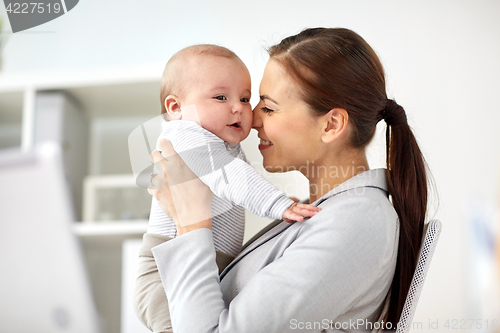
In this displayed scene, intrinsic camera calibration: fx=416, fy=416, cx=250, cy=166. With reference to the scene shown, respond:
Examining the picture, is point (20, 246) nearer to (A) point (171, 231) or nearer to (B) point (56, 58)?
(A) point (171, 231)

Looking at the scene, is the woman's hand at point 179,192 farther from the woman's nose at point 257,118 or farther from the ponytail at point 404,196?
the ponytail at point 404,196

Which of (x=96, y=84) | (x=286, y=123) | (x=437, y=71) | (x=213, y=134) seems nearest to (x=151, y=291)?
(x=213, y=134)

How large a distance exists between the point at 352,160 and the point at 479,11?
102 centimetres

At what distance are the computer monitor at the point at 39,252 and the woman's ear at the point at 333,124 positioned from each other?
0.68m

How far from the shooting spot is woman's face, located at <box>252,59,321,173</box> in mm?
974

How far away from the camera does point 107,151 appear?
192cm

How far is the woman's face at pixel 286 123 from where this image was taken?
3.20 feet

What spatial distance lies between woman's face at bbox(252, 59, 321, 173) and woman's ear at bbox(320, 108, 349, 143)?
2 cm

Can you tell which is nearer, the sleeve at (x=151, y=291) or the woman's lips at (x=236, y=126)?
the sleeve at (x=151, y=291)

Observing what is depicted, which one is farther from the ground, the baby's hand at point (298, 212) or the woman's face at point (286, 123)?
the woman's face at point (286, 123)

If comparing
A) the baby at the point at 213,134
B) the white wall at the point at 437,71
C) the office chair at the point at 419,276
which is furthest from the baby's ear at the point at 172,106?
the office chair at the point at 419,276

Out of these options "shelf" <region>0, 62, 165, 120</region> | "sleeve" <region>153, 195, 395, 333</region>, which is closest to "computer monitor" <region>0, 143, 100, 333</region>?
"sleeve" <region>153, 195, 395, 333</region>

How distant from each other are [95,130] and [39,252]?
1.60 metres

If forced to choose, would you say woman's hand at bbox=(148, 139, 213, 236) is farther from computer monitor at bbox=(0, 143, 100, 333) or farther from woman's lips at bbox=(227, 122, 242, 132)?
computer monitor at bbox=(0, 143, 100, 333)
